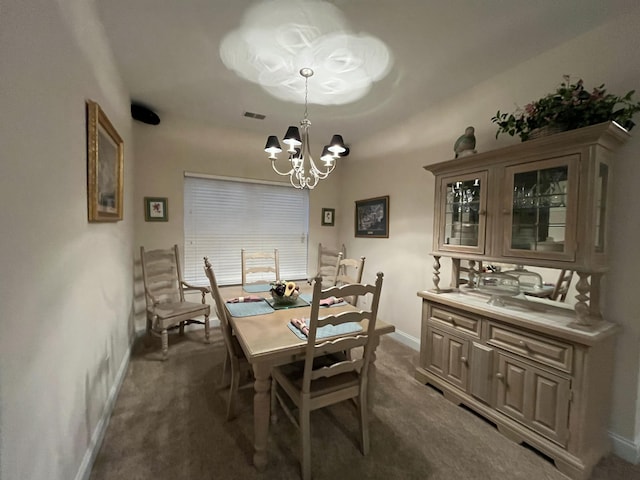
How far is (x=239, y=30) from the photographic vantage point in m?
1.73

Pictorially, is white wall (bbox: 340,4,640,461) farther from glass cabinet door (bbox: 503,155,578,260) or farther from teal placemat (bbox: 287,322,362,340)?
teal placemat (bbox: 287,322,362,340)

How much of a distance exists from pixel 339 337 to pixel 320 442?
754 mm

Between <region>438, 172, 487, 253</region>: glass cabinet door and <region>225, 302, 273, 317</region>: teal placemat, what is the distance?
161 centimetres

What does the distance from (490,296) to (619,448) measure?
3.55 ft

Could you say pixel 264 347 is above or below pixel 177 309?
above

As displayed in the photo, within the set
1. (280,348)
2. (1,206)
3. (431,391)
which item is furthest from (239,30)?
(431,391)

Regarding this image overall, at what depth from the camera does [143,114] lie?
111 inches

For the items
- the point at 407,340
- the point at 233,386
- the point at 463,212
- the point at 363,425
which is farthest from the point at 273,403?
the point at 463,212

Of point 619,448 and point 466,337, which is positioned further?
point 466,337

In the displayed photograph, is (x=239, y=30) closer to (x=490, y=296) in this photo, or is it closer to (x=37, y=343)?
(x=37, y=343)

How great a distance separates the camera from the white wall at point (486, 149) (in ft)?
5.20

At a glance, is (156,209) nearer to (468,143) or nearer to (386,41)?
(386,41)

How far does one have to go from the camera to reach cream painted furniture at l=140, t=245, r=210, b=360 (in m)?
2.67

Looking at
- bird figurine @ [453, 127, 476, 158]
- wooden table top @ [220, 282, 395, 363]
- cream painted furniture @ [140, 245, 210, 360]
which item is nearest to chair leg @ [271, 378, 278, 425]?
wooden table top @ [220, 282, 395, 363]
